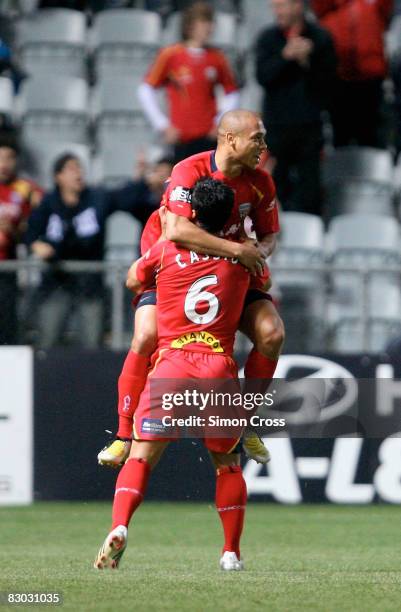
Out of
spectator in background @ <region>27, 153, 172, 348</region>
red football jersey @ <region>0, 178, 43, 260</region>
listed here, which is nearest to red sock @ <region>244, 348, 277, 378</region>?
spectator in background @ <region>27, 153, 172, 348</region>

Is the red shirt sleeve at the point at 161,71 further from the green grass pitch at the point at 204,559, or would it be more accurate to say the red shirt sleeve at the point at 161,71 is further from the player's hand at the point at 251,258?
the player's hand at the point at 251,258

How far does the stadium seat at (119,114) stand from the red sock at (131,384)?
651 centimetres

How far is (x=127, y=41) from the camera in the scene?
1438 cm

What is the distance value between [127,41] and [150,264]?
770 cm

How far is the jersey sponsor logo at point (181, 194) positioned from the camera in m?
6.72

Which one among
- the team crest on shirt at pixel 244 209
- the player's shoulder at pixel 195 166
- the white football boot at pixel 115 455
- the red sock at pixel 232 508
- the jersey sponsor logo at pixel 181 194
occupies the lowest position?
the red sock at pixel 232 508

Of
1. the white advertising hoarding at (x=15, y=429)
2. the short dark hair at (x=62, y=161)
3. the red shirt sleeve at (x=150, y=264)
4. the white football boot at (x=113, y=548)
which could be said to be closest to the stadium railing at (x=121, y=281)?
the white advertising hoarding at (x=15, y=429)

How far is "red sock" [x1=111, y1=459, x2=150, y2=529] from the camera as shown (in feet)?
21.6

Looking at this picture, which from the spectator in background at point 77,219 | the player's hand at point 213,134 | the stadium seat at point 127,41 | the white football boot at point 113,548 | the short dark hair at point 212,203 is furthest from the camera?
the stadium seat at point 127,41

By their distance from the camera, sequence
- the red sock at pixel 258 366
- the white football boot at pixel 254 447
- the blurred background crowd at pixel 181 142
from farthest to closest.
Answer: the blurred background crowd at pixel 181 142
the red sock at pixel 258 366
the white football boot at pixel 254 447

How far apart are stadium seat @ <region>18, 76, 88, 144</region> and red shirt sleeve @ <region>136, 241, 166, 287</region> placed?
6.75m

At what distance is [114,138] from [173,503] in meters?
4.35

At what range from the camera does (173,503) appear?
10.9 metres

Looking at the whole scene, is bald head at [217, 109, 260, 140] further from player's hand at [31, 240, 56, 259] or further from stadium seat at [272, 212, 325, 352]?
player's hand at [31, 240, 56, 259]
